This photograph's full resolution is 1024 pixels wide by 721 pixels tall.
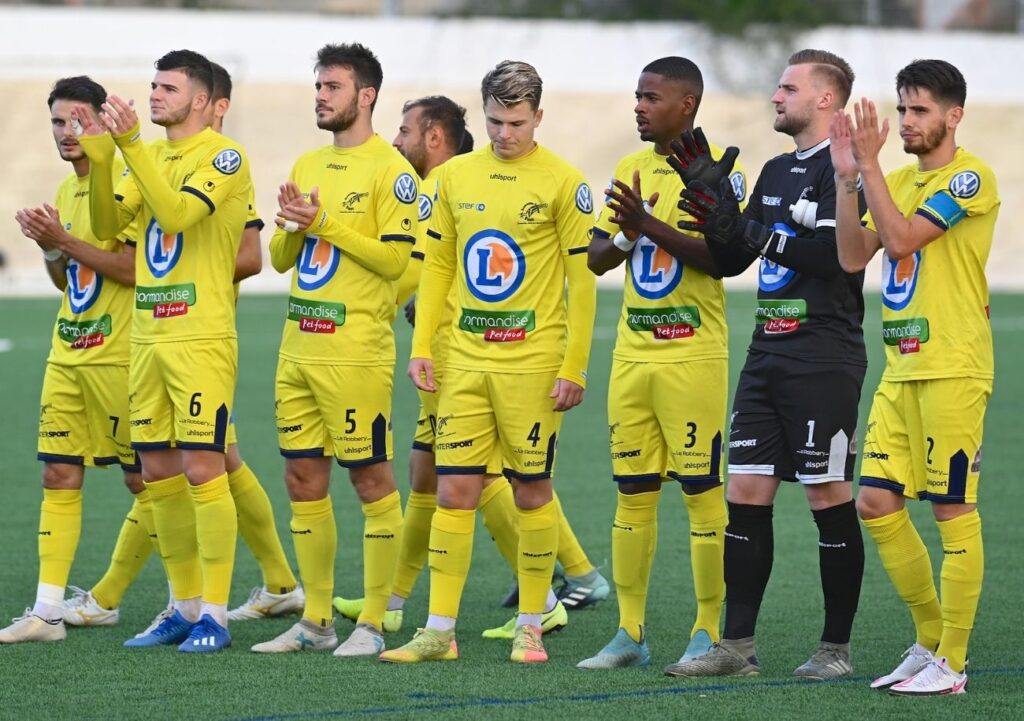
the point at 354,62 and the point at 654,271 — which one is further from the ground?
the point at 354,62

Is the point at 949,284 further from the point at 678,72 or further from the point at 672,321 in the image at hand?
the point at 678,72

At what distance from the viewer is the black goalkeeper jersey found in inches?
223

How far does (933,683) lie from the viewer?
546 centimetres

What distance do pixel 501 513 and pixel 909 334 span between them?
228 centimetres

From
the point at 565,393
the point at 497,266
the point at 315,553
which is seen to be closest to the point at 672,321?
the point at 565,393

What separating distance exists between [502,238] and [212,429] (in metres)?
1.37

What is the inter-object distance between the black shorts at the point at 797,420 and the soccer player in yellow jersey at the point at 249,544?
2224 mm

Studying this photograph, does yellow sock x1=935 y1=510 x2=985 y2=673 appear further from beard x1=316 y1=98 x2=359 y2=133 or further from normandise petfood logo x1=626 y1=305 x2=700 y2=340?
beard x1=316 y1=98 x2=359 y2=133

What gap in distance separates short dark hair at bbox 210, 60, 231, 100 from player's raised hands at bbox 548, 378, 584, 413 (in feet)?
6.19

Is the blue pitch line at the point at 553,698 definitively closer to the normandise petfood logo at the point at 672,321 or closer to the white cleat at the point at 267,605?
the normandise petfood logo at the point at 672,321

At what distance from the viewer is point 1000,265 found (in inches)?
1441

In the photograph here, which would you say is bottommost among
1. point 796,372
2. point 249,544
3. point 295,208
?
point 249,544

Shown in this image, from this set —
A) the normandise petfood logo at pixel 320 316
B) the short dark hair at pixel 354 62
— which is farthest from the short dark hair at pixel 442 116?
the normandise petfood logo at pixel 320 316

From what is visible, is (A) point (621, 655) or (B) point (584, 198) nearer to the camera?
(A) point (621, 655)
